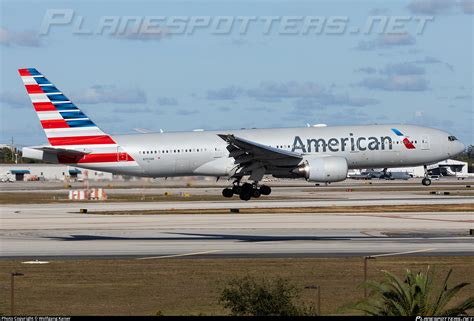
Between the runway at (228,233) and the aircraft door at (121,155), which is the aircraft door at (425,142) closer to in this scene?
the runway at (228,233)

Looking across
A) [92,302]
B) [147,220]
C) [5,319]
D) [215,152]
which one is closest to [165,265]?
[92,302]

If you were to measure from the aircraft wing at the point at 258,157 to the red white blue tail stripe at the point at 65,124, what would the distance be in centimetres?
872

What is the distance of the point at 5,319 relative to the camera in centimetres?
1178

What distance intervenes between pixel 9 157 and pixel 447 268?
153m

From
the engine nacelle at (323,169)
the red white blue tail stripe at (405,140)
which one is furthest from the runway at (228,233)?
the red white blue tail stripe at (405,140)

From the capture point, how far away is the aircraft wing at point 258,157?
57188mm

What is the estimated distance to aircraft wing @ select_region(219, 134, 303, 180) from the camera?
57188mm

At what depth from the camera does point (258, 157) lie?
5825cm

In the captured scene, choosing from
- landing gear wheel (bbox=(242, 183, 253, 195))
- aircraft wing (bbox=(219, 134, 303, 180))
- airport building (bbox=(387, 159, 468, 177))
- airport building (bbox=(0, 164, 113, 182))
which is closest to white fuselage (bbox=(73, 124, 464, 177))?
landing gear wheel (bbox=(242, 183, 253, 195))

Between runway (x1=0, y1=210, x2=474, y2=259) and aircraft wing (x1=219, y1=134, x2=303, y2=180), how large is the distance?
1174cm

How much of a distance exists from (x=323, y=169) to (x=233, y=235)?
22829 mm

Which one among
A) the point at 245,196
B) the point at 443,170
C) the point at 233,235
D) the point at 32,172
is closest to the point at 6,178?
the point at 32,172

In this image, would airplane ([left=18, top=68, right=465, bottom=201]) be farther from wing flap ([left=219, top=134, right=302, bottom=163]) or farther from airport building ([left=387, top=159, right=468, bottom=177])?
airport building ([left=387, top=159, right=468, bottom=177])

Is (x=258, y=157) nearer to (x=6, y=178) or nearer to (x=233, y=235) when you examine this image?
(x=233, y=235)
